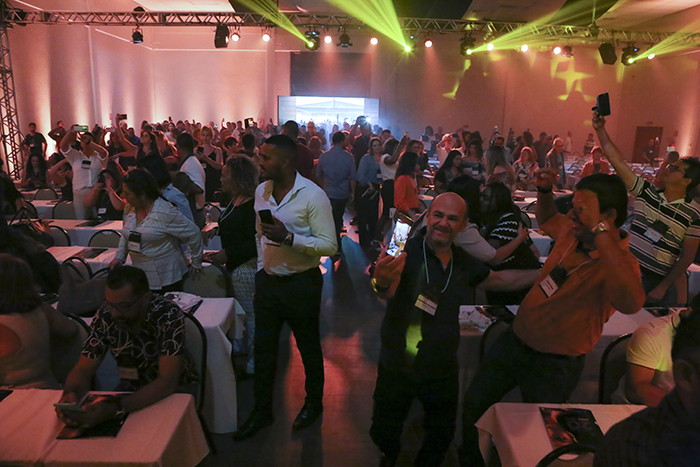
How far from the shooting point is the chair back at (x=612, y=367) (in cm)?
221

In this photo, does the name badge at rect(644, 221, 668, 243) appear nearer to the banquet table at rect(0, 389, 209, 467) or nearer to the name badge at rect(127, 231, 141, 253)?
the banquet table at rect(0, 389, 209, 467)

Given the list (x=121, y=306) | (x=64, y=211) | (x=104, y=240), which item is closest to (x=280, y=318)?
(x=121, y=306)

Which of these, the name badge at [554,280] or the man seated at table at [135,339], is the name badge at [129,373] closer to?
the man seated at table at [135,339]

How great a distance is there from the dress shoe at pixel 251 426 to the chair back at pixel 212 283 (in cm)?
92

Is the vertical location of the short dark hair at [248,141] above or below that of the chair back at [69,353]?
above

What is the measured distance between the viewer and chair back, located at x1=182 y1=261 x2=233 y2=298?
128 inches

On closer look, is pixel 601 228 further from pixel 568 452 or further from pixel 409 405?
pixel 409 405

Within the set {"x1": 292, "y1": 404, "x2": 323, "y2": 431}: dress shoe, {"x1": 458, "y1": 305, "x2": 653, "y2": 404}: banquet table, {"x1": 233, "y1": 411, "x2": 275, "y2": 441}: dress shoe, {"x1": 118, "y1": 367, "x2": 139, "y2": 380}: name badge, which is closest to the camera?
{"x1": 118, "y1": 367, "x2": 139, "y2": 380}: name badge

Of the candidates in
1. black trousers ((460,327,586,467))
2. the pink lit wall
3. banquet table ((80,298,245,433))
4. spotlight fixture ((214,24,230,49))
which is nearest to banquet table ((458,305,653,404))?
black trousers ((460,327,586,467))

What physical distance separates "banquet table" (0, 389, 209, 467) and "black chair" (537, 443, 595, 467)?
4.12 ft

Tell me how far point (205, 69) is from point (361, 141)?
480 inches

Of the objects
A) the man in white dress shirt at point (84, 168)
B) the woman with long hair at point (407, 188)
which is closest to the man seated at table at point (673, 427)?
the woman with long hair at point (407, 188)

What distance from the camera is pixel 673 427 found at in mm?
952

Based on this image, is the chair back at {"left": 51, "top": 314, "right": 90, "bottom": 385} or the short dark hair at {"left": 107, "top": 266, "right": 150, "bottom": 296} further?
the chair back at {"left": 51, "top": 314, "right": 90, "bottom": 385}
